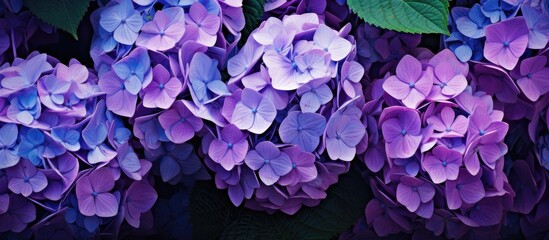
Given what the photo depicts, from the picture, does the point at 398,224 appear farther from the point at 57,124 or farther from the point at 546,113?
the point at 57,124

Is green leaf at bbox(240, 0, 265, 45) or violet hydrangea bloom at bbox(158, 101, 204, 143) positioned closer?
violet hydrangea bloom at bbox(158, 101, 204, 143)

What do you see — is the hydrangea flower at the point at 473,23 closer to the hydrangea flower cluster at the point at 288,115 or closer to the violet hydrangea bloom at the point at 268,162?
the hydrangea flower cluster at the point at 288,115

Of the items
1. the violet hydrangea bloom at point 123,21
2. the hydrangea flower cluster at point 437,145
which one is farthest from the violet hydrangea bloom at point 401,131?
the violet hydrangea bloom at point 123,21

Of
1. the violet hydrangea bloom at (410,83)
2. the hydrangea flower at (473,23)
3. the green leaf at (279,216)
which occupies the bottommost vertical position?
the green leaf at (279,216)

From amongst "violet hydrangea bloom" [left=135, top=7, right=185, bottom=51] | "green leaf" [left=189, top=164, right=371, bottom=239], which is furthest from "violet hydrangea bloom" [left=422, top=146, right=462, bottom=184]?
"violet hydrangea bloom" [left=135, top=7, right=185, bottom=51]

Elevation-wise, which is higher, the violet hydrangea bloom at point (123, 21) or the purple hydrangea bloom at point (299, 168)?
the violet hydrangea bloom at point (123, 21)

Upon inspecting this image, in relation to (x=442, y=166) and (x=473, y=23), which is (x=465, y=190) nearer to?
(x=442, y=166)

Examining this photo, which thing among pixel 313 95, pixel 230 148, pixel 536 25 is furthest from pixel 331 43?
pixel 536 25

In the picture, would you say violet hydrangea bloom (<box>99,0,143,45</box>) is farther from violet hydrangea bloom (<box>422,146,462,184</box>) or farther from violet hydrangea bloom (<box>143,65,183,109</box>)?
violet hydrangea bloom (<box>422,146,462,184</box>)
